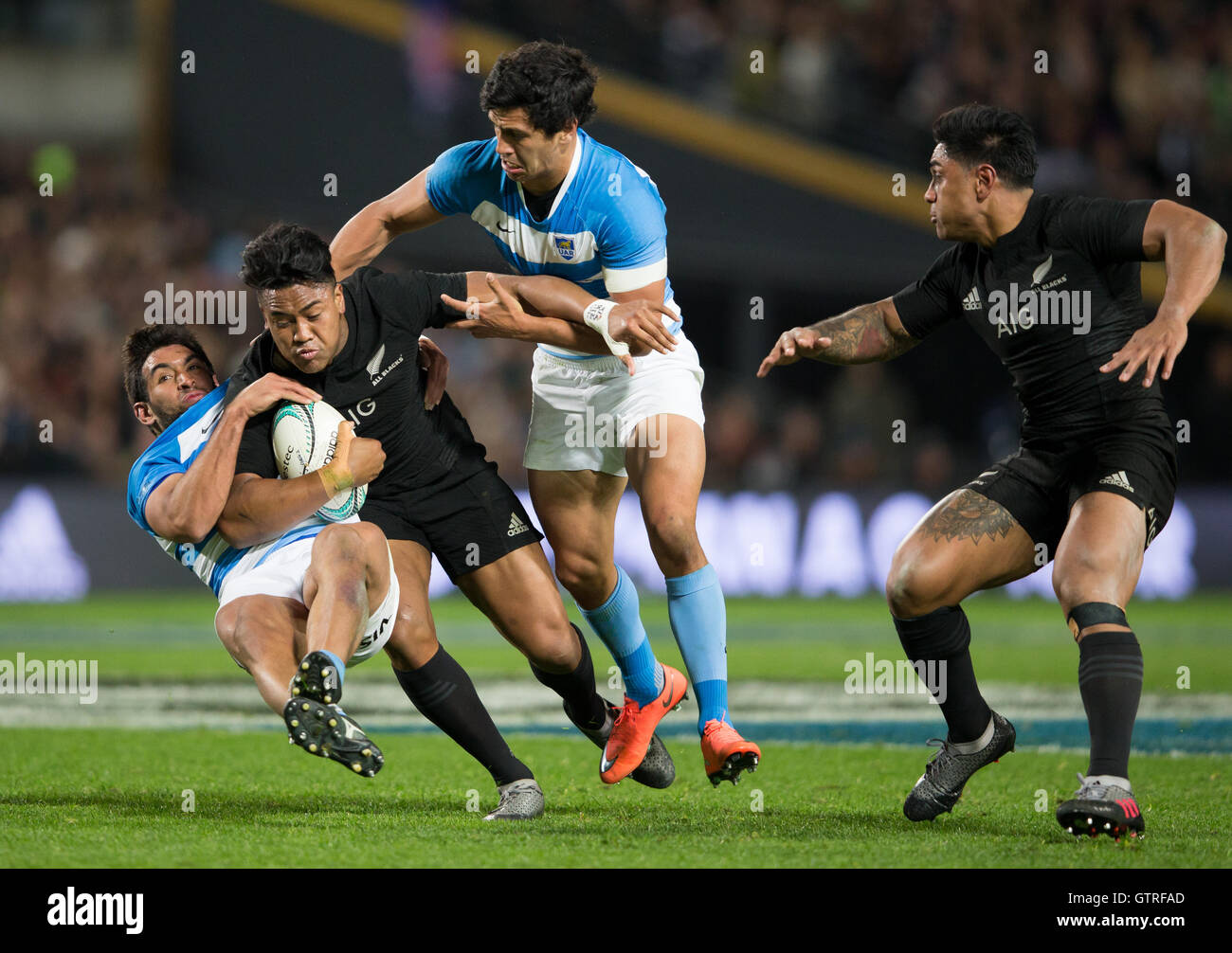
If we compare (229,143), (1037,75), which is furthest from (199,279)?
(1037,75)

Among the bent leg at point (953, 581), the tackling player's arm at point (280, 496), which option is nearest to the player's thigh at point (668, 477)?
the bent leg at point (953, 581)

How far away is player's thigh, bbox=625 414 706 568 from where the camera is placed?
5.63 m

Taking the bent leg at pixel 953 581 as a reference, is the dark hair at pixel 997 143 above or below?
above

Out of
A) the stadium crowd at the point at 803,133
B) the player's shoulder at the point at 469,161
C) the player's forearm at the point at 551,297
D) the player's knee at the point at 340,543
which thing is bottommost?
the player's knee at the point at 340,543

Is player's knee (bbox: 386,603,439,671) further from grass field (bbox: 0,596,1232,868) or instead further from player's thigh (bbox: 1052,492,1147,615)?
player's thigh (bbox: 1052,492,1147,615)

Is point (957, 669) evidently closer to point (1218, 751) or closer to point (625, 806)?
point (625, 806)

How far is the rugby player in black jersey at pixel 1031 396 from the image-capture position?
512cm

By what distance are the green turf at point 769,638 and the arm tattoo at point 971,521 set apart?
443 cm

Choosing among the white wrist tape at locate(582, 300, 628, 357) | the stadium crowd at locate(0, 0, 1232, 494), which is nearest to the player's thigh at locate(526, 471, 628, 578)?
the white wrist tape at locate(582, 300, 628, 357)

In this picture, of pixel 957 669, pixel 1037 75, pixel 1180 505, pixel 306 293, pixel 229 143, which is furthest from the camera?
pixel 229 143

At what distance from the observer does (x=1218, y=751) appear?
22.9 feet

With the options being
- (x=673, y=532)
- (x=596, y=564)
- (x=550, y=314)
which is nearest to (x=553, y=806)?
(x=596, y=564)

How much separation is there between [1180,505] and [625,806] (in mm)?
10652

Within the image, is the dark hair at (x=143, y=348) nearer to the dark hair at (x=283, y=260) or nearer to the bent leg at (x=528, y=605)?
the dark hair at (x=283, y=260)
